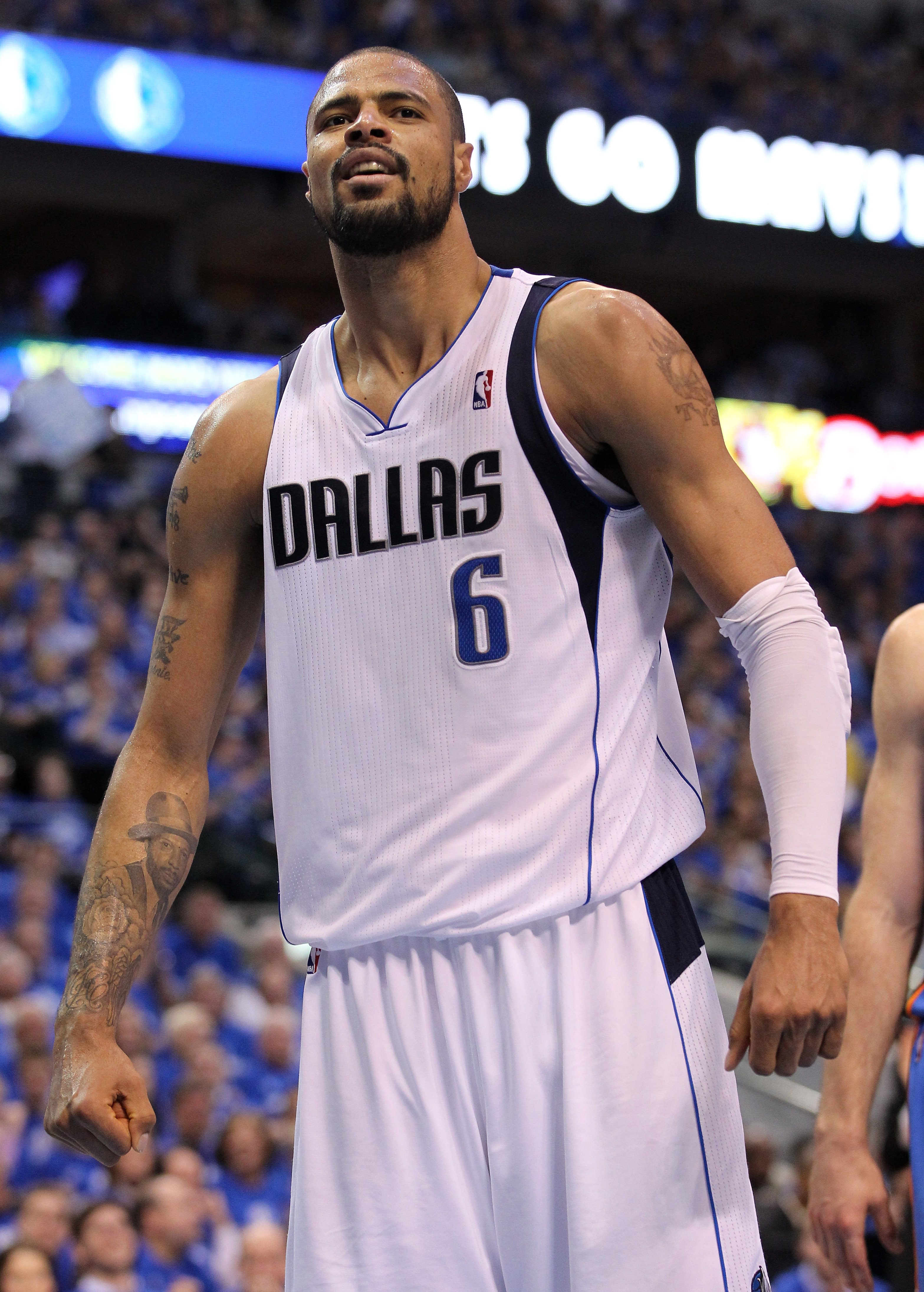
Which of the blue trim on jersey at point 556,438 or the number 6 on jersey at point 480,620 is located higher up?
the blue trim on jersey at point 556,438

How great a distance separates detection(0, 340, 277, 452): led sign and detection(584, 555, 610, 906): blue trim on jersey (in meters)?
13.3

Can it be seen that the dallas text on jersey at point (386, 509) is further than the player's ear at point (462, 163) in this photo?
No

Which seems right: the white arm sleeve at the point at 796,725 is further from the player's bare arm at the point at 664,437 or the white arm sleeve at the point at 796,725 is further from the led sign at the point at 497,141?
the led sign at the point at 497,141

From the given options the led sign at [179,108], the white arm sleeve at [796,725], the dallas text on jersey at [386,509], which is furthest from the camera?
the led sign at [179,108]

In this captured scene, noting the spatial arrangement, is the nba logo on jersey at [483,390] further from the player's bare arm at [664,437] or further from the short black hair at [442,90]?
the short black hair at [442,90]

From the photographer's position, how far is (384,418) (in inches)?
87.7

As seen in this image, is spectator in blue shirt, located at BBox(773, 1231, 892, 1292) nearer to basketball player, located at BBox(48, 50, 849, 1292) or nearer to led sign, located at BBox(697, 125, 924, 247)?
basketball player, located at BBox(48, 50, 849, 1292)

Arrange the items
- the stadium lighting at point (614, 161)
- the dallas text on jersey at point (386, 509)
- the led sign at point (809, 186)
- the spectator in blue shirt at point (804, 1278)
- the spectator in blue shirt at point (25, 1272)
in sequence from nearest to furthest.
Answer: the dallas text on jersey at point (386, 509), the spectator in blue shirt at point (25, 1272), the spectator in blue shirt at point (804, 1278), the stadium lighting at point (614, 161), the led sign at point (809, 186)

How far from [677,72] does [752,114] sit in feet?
4.13

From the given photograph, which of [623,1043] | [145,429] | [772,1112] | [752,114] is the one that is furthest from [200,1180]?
[752,114]

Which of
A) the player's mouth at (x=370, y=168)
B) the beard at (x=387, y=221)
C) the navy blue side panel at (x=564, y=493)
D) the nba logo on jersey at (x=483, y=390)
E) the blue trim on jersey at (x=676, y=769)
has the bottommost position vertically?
the blue trim on jersey at (x=676, y=769)

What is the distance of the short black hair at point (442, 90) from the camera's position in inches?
90.2

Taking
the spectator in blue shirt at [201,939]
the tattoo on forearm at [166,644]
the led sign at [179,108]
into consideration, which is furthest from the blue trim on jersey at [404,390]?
the led sign at [179,108]

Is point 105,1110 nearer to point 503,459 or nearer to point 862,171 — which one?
point 503,459
